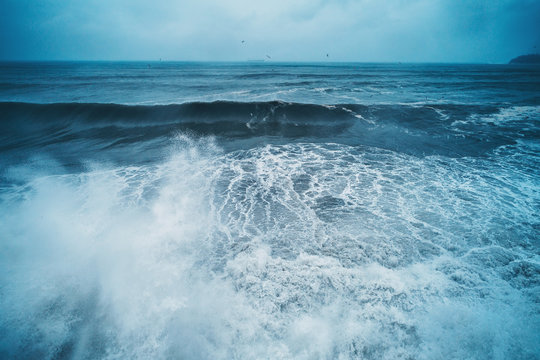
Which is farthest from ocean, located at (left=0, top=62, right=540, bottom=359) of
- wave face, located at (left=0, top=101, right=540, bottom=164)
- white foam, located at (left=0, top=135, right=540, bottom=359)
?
wave face, located at (left=0, top=101, right=540, bottom=164)

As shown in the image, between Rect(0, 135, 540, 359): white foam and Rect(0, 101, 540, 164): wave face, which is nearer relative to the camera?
Rect(0, 135, 540, 359): white foam

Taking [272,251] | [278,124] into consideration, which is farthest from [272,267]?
[278,124]

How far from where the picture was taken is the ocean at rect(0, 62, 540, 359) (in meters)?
3.23

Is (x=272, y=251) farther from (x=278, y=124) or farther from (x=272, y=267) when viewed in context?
(x=278, y=124)

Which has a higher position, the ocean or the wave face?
the wave face

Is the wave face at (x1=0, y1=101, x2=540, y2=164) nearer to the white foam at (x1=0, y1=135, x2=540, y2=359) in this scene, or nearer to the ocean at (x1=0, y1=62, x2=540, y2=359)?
the ocean at (x1=0, y1=62, x2=540, y2=359)

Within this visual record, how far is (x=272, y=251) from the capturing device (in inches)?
188

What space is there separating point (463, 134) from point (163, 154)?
49.5 feet

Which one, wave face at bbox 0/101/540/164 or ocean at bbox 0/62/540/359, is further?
wave face at bbox 0/101/540/164

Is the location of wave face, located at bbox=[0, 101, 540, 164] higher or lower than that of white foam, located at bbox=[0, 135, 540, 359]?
higher

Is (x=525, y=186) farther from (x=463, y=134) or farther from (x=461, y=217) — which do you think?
(x=463, y=134)

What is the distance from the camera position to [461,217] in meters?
5.70

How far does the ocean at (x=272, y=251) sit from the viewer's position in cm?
323

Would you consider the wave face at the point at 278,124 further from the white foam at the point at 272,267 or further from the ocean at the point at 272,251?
the white foam at the point at 272,267
